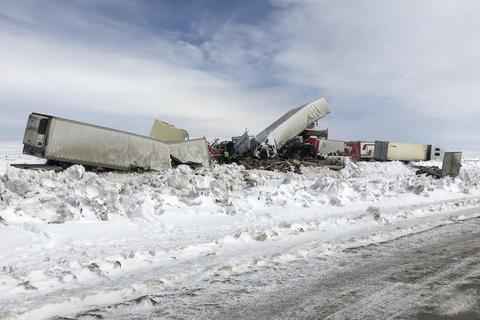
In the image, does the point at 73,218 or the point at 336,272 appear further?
the point at 73,218

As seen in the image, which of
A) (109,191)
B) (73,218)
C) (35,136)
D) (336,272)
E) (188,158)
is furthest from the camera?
(188,158)

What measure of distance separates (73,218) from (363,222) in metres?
5.40

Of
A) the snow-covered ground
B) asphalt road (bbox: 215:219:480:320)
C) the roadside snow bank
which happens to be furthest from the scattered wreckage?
asphalt road (bbox: 215:219:480:320)

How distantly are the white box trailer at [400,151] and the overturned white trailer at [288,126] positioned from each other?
220 inches

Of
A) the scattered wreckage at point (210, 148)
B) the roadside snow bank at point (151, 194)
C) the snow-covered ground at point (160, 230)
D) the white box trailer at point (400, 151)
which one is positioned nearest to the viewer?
the snow-covered ground at point (160, 230)

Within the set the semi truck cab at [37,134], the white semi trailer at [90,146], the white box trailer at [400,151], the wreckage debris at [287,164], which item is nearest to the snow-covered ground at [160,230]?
the white semi trailer at [90,146]

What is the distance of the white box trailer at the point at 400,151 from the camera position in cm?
3095

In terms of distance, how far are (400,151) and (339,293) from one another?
29.3 meters

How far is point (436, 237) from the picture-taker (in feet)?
24.8

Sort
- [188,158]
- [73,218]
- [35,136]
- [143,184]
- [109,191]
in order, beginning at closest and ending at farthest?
[73,218], [109,191], [143,184], [35,136], [188,158]

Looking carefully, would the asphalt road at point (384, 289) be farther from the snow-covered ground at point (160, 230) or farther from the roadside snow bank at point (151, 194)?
the roadside snow bank at point (151, 194)

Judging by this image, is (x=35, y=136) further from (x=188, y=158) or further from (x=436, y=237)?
(x=436, y=237)

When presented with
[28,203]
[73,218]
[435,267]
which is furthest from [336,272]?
[28,203]

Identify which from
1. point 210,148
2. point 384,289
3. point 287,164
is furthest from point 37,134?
point 384,289
